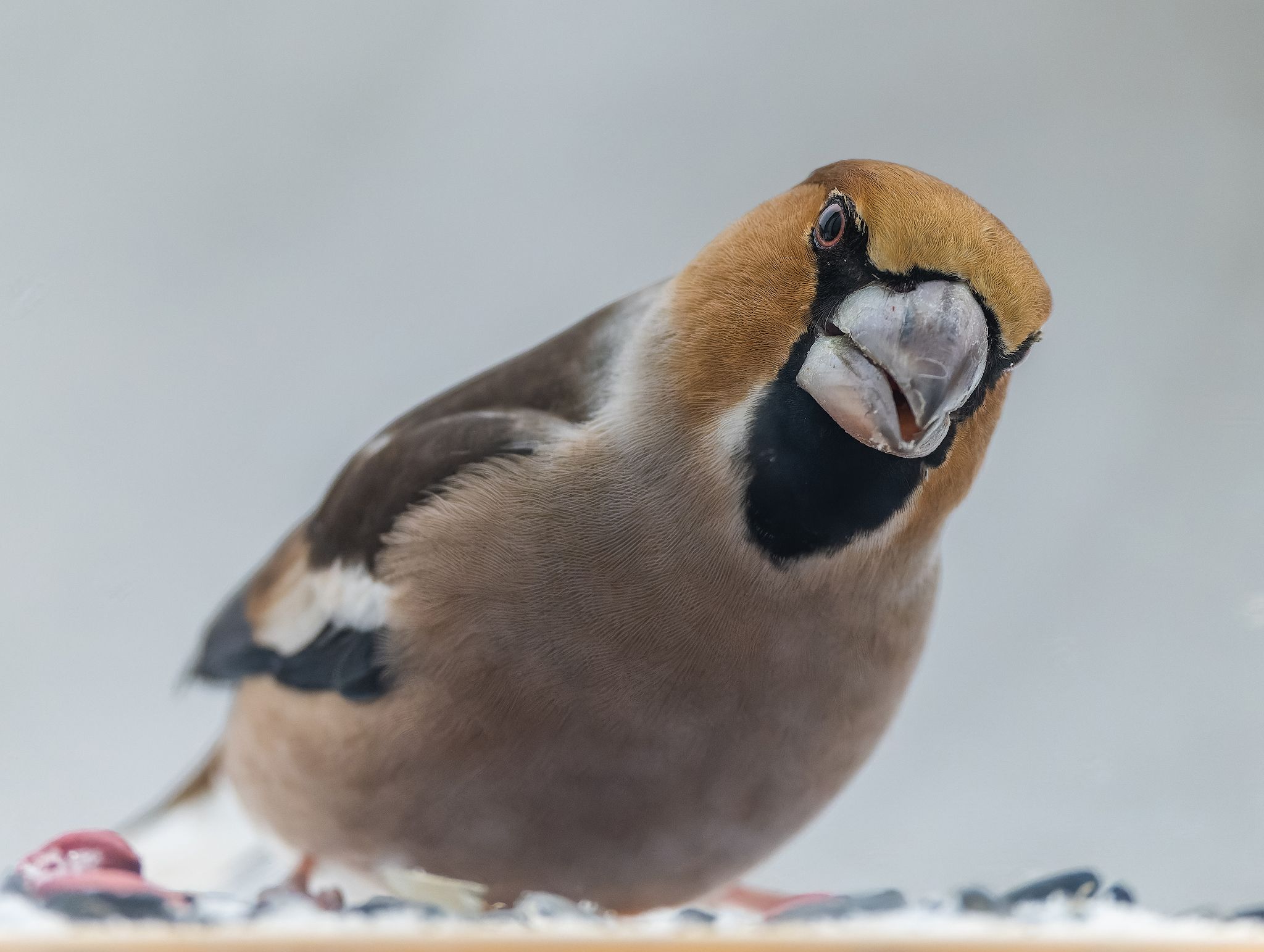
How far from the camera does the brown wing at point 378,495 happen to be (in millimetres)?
1241

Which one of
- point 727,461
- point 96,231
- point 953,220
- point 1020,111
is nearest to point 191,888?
point 96,231

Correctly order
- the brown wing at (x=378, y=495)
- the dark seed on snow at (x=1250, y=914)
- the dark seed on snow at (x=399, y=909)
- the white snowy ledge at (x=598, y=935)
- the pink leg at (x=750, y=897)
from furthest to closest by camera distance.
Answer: the pink leg at (x=750, y=897)
the brown wing at (x=378, y=495)
the dark seed on snow at (x=1250, y=914)
the dark seed on snow at (x=399, y=909)
the white snowy ledge at (x=598, y=935)

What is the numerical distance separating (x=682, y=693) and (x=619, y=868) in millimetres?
223

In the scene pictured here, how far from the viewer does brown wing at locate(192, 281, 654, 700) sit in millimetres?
1241

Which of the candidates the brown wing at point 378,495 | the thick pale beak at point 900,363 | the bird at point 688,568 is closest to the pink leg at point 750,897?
the bird at point 688,568

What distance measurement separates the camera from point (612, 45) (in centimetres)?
134

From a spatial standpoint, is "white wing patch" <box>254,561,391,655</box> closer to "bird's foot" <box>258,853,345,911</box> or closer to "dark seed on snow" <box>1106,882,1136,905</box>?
"bird's foot" <box>258,853,345,911</box>

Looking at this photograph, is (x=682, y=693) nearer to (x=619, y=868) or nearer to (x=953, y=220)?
(x=619, y=868)

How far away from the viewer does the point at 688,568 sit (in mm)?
1118

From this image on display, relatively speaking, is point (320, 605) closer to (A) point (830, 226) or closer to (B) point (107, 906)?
(B) point (107, 906)

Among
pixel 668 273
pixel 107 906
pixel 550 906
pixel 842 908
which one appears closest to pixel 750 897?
pixel 550 906

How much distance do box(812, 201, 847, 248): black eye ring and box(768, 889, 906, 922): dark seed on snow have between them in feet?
1.90

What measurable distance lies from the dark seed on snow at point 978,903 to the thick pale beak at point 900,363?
0.38 meters

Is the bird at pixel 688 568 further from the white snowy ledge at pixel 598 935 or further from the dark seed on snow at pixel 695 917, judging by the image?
the white snowy ledge at pixel 598 935
